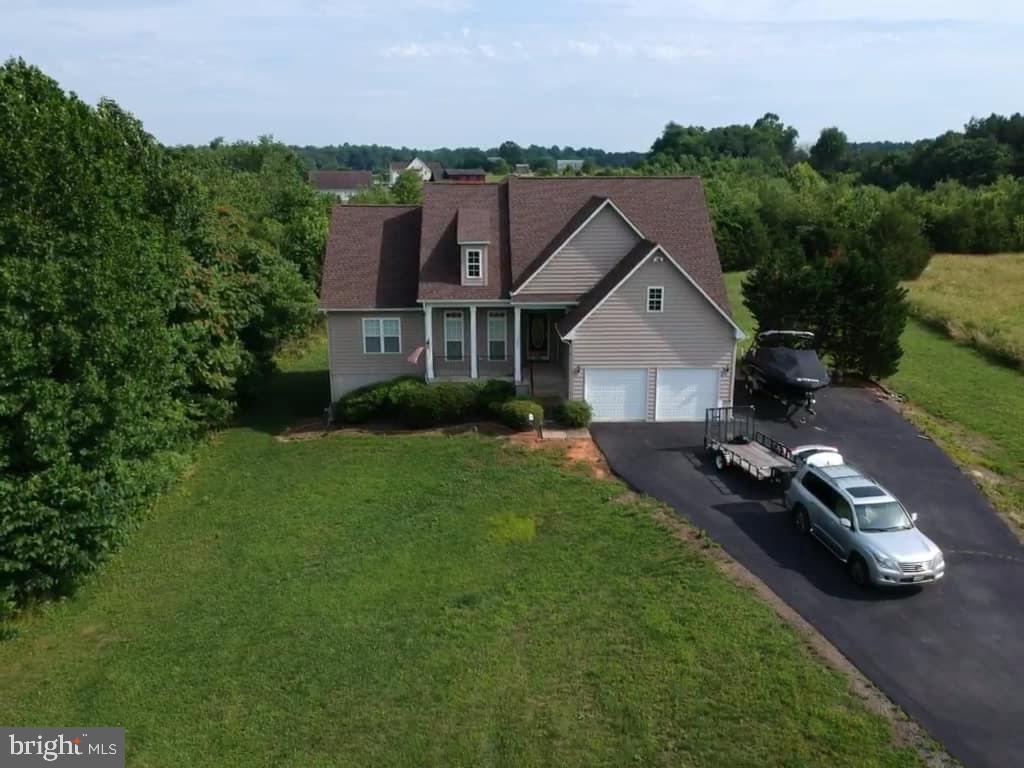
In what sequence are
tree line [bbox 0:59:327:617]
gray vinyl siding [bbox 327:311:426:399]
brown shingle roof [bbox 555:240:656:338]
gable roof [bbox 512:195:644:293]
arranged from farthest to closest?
gray vinyl siding [bbox 327:311:426:399] → gable roof [bbox 512:195:644:293] → brown shingle roof [bbox 555:240:656:338] → tree line [bbox 0:59:327:617]

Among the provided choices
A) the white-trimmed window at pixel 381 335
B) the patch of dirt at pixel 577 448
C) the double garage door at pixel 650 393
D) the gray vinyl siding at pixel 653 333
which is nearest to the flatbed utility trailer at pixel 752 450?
the double garage door at pixel 650 393

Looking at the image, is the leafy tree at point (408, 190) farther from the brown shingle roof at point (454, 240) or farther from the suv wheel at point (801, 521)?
the suv wheel at point (801, 521)

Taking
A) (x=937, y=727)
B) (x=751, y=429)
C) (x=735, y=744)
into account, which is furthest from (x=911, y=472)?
(x=735, y=744)

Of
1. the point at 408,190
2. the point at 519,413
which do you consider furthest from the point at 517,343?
the point at 408,190

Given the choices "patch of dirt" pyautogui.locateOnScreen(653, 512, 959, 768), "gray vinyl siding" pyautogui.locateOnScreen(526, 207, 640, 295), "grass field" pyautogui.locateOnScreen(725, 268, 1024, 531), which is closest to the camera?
"patch of dirt" pyautogui.locateOnScreen(653, 512, 959, 768)

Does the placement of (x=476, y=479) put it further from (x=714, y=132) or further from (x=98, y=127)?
(x=714, y=132)

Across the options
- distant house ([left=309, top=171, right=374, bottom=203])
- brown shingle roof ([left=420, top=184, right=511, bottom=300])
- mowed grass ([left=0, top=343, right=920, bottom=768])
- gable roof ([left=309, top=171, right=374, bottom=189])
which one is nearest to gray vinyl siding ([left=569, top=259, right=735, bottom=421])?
brown shingle roof ([left=420, top=184, right=511, bottom=300])

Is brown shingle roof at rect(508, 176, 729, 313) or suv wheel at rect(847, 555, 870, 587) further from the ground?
brown shingle roof at rect(508, 176, 729, 313)

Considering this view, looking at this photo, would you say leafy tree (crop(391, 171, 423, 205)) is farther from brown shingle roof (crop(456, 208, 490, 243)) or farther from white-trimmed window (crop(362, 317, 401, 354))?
white-trimmed window (crop(362, 317, 401, 354))
